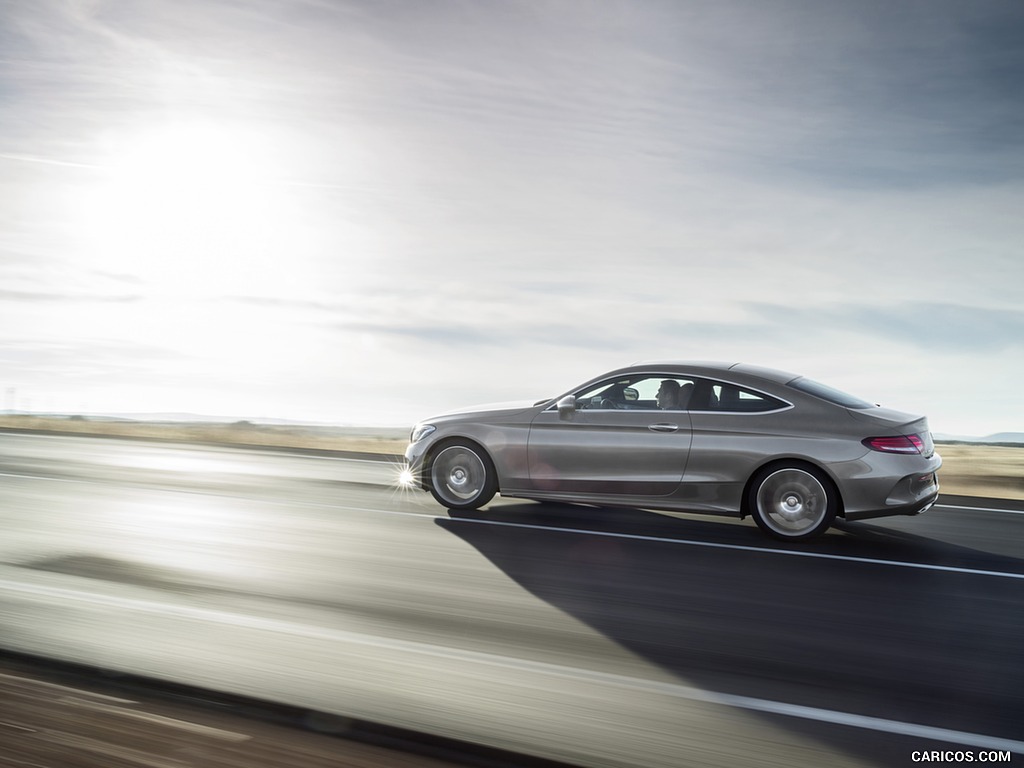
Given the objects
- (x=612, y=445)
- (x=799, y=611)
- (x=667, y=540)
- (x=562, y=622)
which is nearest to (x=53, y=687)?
(x=562, y=622)

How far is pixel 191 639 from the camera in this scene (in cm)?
488

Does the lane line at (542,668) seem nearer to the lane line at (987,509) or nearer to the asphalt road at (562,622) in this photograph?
the asphalt road at (562,622)

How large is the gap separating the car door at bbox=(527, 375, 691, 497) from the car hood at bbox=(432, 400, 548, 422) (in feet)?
0.82

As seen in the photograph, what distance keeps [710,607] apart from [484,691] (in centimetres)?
217

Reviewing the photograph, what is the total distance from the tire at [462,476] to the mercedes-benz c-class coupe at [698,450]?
0.04ft

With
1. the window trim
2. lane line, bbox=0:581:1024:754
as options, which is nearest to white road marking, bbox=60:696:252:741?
lane line, bbox=0:581:1024:754

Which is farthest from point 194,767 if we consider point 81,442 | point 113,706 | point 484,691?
point 81,442

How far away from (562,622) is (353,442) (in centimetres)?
1927

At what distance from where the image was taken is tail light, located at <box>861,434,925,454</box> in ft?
26.2

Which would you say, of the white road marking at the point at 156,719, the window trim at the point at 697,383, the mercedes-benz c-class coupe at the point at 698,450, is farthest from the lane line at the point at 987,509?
the white road marking at the point at 156,719

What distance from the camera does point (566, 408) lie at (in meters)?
9.09

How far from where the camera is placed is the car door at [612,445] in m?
8.69

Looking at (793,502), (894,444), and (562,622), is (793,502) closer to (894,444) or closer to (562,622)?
(894,444)

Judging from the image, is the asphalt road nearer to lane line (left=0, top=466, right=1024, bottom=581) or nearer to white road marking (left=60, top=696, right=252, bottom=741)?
lane line (left=0, top=466, right=1024, bottom=581)
